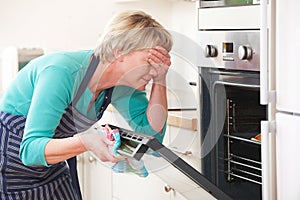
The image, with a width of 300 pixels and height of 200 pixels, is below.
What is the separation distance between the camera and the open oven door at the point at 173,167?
103 cm

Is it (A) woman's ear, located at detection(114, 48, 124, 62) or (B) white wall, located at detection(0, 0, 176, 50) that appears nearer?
(A) woman's ear, located at detection(114, 48, 124, 62)

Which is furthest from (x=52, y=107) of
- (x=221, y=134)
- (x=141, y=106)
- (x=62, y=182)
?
(x=221, y=134)

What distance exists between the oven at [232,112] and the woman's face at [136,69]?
1.29 ft

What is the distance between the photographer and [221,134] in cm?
190

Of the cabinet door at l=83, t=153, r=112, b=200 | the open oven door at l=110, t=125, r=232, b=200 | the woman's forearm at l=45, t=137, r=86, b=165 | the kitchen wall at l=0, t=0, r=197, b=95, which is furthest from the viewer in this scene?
the kitchen wall at l=0, t=0, r=197, b=95

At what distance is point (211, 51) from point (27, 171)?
73 centimetres

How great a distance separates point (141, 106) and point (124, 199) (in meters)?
0.90

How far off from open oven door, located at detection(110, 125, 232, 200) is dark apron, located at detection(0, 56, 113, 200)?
0.51 m

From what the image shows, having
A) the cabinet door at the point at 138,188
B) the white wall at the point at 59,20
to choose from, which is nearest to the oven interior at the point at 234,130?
the cabinet door at the point at 138,188

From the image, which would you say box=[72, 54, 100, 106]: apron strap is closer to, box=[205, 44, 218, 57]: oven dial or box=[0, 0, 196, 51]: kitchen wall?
box=[205, 44, 218, 57]: oven dial

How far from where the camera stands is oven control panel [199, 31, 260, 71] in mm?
1737

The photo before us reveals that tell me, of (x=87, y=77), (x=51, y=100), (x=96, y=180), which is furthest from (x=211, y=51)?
(x=96, y=180)

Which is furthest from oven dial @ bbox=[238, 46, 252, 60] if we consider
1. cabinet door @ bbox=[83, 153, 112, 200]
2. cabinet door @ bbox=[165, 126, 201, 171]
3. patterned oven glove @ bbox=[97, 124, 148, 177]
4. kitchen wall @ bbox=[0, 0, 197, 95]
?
kitchen wall @ bbox=[0, 0, 197, 95]

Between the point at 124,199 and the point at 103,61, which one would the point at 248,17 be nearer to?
the point at 103,61
